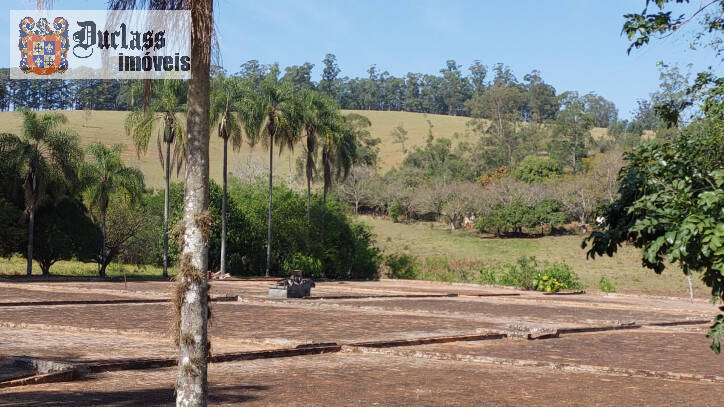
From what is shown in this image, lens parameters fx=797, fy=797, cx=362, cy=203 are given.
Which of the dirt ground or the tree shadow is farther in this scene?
the dirt ground

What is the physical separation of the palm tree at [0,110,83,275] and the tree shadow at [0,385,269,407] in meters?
24.2

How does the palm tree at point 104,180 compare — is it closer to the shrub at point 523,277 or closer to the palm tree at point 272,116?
the palm tree at point 272,116

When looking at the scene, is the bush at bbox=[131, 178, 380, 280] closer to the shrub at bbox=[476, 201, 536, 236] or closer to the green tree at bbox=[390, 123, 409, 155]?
the shrub at bbox=[476, 201, 536, 236]

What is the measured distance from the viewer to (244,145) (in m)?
90.8

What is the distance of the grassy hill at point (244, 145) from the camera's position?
252 feet

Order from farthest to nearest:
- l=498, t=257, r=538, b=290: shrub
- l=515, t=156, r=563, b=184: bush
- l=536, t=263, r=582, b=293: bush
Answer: l=515, t=156, r=563, b=184: bush
l=498, t=257, r=538, b=290: shrub
l=536, t=263, r=582, b=293: bush

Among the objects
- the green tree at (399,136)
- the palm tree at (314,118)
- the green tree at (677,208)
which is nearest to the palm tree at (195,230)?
the green tree at (677,208)

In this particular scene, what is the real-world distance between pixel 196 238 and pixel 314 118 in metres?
36.1

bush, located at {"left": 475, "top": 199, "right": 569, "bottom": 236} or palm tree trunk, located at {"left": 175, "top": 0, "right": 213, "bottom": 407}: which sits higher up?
bush, located at {"left": 475, "top": 199, "right": 569, "bottom": 236}

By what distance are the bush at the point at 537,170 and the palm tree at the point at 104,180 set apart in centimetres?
4199

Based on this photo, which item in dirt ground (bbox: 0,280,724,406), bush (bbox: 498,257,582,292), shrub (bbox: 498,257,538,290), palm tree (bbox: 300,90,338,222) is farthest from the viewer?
palm tree (bbox: 300,90,338,222)

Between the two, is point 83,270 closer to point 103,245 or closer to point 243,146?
point 103,245

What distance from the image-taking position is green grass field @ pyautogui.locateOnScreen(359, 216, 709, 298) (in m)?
42.1

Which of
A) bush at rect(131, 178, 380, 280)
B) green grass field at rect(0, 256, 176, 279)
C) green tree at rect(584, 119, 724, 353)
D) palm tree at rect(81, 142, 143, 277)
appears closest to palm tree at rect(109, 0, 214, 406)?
green tree at rect(584, 119, 724, 353)
